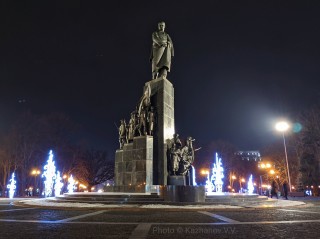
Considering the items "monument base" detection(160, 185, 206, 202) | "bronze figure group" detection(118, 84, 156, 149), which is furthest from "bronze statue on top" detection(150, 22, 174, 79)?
"monument base" detection(160, 185, 206, 202)

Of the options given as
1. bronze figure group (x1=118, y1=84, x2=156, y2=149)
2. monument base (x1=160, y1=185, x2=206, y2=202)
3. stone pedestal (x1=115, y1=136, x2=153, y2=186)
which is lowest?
monument base (x1=160, y1=185, x2=206, y2=202)

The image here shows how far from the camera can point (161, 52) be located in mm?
21531

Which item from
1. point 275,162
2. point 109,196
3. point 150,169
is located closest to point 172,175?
point 150,169

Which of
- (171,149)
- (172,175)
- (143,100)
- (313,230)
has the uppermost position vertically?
(143,100)

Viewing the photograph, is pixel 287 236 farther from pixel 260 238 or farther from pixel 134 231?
pixel 134 231

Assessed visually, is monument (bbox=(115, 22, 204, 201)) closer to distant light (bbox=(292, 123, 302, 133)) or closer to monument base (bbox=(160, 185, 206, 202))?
monument base (bbox=(160, 185, 206, 202))

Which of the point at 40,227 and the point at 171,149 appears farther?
the point at 171,149

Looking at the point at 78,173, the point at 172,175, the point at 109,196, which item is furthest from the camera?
the point at 78,173

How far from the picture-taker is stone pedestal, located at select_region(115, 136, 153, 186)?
17672 mm

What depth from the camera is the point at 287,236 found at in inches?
218

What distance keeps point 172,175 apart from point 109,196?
4.41m

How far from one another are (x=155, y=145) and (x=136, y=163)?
5.71 ft

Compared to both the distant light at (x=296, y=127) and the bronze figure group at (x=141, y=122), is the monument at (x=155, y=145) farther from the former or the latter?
the distant light at (x=296, y=127)

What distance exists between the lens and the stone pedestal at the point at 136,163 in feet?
58.0
